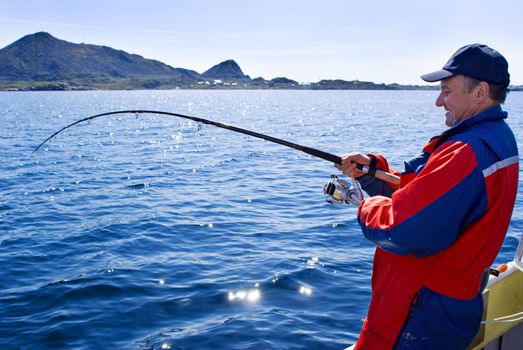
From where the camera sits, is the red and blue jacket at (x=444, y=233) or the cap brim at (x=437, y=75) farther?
the cap brim at (x=437, y=75)

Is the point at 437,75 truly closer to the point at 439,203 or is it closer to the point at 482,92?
the point at 482,92

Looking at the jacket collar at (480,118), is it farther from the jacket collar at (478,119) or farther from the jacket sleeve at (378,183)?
the jacket sleeve at (378,183)

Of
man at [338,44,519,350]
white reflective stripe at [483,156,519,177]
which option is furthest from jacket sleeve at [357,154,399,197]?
white reflective stripe at [483,156,519,177]

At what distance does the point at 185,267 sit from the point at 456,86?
7079 mm

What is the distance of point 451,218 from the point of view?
262 cm

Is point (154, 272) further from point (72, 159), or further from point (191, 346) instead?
point (72, 159)

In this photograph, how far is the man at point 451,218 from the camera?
8.62 ft

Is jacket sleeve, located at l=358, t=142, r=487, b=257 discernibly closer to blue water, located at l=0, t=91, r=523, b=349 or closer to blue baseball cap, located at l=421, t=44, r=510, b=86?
blue baseball cap, located at l=421, t=44, r=510, b=86

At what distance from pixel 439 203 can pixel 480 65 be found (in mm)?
792

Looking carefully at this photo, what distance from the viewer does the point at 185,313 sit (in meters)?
7.47

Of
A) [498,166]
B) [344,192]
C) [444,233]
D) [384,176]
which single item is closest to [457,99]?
[498,166]

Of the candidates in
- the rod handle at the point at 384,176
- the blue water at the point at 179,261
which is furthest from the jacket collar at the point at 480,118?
the blue water at the point at 179,261

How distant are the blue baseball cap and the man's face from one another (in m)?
0.05

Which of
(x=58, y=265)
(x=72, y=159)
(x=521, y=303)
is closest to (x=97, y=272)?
(x=58, y=265)
